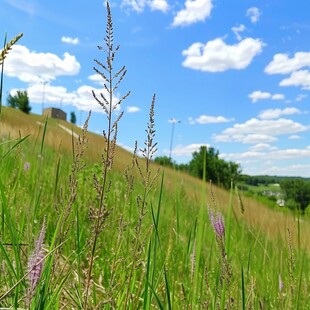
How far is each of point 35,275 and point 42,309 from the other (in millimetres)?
119

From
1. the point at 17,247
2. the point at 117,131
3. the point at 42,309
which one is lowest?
the point at 42,309

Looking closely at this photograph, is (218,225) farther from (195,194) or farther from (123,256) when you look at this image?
(195,194)

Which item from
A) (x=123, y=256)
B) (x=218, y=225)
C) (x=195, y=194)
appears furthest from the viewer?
(x=195, y=194)

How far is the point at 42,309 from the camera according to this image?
1057mm

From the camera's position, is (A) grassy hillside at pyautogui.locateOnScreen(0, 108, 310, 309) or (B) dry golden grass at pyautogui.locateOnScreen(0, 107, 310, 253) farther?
(B) dry golden grass at pyautogui.locateOnScreen(0, 107, 310, 253)

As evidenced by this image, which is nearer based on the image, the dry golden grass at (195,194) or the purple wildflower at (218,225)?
the purple wildflower at (218,225)

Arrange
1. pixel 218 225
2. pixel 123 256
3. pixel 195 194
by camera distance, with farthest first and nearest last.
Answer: pixel 195 194 < pixel 123 256 < pixel 218 225

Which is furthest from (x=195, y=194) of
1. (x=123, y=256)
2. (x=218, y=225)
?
(x=218, y=225)

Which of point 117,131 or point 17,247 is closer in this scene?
point 117,131

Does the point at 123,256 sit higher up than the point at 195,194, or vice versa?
the point at 195,194

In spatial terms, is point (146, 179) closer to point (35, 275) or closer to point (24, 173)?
point (35, 275)

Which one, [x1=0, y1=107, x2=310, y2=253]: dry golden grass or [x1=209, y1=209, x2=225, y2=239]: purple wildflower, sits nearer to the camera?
[x1=209, y1=209, x2=225, y2=239]: purple wildflower

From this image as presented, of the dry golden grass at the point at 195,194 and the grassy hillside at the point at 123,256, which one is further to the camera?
the dry golden grass at the point at 195,194

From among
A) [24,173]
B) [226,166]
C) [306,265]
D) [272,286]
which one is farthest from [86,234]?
[226,166]
